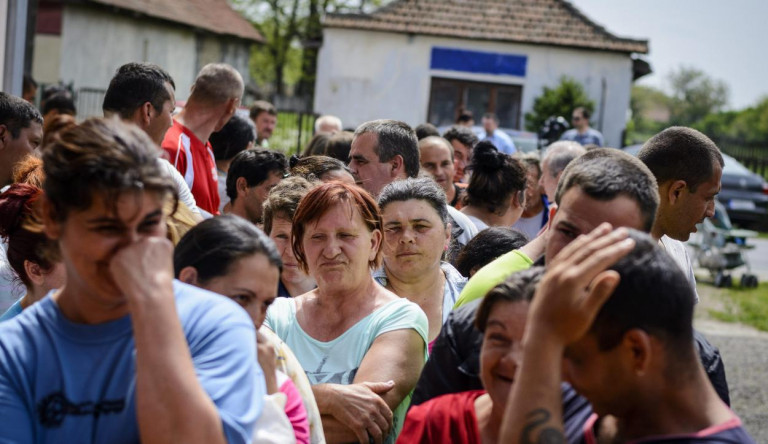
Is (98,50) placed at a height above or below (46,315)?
above

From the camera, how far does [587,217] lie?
3104 millimetres

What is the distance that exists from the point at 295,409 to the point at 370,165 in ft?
11.7

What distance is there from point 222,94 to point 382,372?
3.43 metres

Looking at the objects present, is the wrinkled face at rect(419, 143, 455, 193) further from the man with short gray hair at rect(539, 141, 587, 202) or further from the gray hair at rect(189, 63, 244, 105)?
the gray hair at rect(189, 63, 244, 105)

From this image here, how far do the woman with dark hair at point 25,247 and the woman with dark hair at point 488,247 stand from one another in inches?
93.2

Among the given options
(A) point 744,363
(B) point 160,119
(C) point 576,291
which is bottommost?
(A) point 744,363

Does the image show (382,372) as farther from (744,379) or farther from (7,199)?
(744,379)

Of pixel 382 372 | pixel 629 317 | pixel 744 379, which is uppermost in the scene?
pixel 629 317

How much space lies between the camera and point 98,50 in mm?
29719

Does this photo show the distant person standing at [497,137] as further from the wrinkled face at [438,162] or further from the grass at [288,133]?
the grass at [288,133]

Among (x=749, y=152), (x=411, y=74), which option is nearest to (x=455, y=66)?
(x=411, y=74)

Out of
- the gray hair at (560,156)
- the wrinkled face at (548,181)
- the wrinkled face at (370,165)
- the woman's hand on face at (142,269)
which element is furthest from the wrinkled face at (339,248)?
the gray hair at (560,156)

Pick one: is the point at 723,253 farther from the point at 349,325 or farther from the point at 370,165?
the point at 349,325

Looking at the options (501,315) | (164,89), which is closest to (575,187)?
(501,315)
